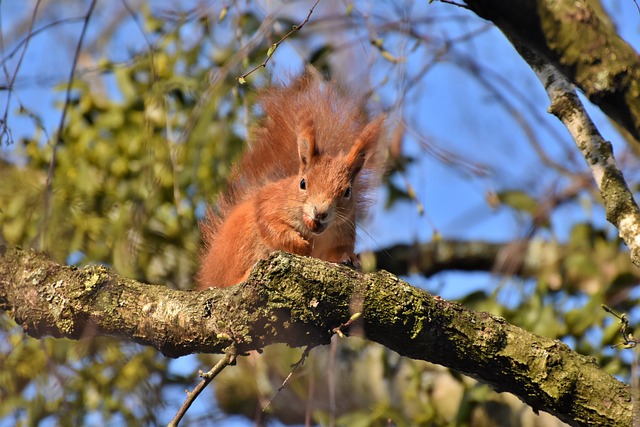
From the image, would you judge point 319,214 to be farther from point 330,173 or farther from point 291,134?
point 291,134

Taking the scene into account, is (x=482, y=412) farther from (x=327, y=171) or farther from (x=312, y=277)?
(x=312, y=277)

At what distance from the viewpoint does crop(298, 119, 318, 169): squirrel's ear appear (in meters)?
1.84

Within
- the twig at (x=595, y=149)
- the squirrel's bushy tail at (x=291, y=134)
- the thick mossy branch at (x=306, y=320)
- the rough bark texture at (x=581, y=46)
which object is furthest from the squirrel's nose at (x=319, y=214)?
the rough bark texture at (x=581, y=46)

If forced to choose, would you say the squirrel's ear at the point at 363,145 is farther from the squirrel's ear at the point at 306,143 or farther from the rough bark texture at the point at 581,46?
the rough bark texture at the point at 581,46

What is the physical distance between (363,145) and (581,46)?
2.59ft

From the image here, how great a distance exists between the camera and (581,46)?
1.09 m

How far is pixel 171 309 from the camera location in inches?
50.6

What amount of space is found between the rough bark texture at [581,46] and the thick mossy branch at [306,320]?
408 mm

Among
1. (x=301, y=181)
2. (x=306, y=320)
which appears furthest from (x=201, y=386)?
(x=301, y=181)

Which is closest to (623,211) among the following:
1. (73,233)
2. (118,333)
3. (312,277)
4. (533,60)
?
(533,60)

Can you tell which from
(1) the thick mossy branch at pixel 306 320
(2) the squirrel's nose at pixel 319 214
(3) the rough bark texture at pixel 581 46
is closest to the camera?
(3) the rough bark texture at pixel 581 46

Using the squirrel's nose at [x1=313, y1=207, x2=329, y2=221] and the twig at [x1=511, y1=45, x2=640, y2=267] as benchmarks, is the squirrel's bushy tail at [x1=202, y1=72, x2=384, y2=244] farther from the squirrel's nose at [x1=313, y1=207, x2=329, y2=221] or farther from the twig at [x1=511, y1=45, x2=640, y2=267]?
the twig at [x1=511, y1=45, x2=640, y2=267]

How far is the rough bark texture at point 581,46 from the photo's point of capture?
1.02 meters

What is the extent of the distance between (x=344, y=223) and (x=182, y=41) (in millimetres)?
929
